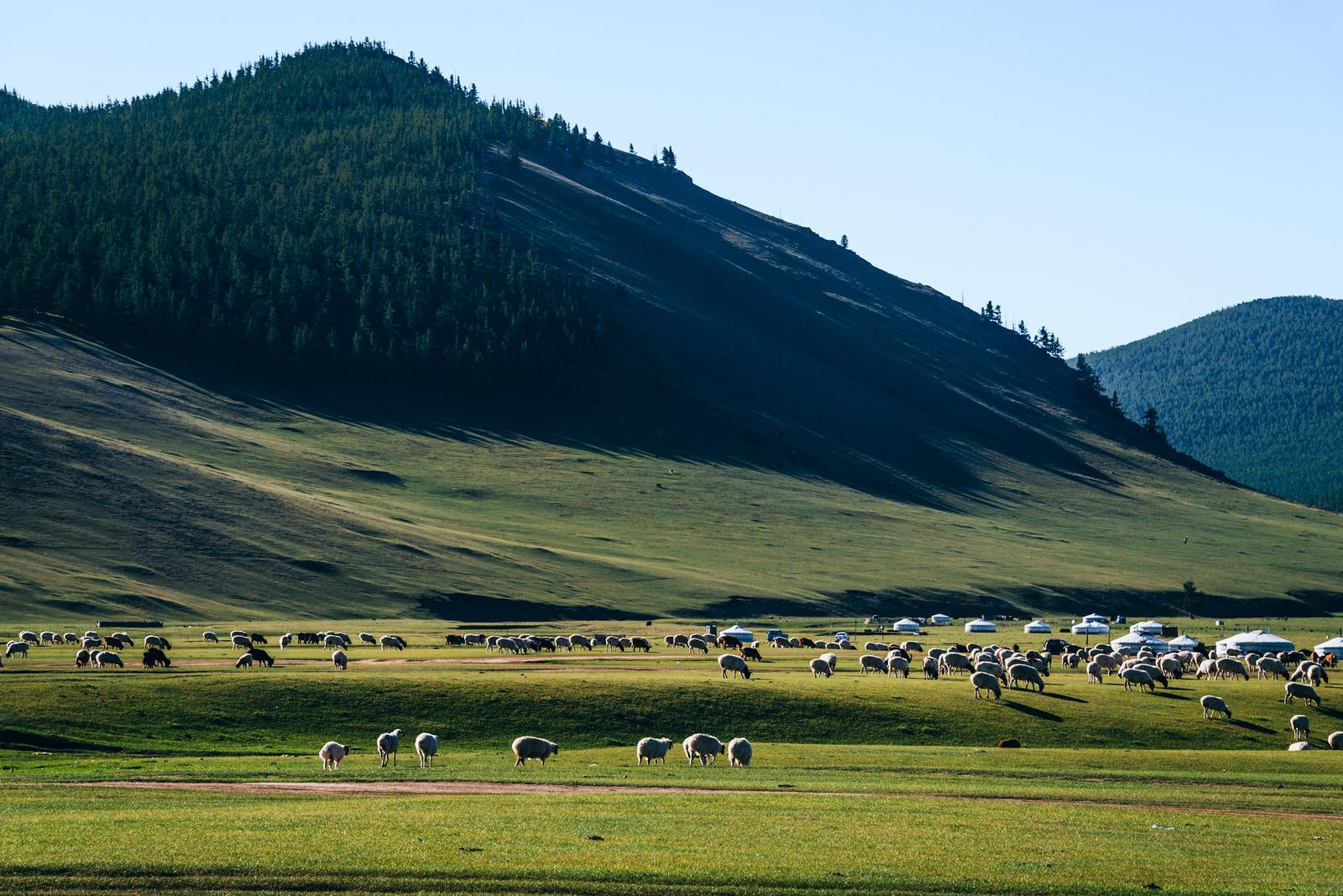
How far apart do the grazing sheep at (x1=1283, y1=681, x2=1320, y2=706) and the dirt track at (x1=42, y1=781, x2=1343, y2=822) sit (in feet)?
92.0

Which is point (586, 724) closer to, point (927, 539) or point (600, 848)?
point (600, 848)

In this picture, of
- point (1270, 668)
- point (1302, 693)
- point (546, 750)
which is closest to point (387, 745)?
point (546, 750)

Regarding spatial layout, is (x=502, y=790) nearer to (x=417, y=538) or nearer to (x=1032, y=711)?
(x=1032, y=711)

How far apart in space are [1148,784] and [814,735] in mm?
14850

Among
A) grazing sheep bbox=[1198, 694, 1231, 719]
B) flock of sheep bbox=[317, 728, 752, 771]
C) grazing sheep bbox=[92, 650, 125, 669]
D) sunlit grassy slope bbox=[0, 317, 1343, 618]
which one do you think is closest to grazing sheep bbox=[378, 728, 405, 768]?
flock of sheep bbox=[317, 728, 752, 771]

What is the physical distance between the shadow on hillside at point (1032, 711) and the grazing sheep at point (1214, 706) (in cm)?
662

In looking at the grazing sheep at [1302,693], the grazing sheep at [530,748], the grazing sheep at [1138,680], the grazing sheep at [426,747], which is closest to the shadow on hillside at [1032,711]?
the grazing sheep at [1138,680]

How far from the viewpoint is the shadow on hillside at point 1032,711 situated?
53.9 meters

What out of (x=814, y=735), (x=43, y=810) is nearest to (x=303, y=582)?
(x=814, y=735)

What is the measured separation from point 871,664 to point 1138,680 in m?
13.5

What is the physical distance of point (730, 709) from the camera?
176ft

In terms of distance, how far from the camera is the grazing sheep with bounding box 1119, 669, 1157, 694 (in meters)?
62.2

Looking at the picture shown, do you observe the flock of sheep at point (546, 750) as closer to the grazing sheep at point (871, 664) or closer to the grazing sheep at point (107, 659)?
the grazing sheep at point (107, 659)

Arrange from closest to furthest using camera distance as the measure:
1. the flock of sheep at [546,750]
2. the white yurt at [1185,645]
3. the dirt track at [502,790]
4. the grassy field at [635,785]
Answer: the grassy field at [635,785], the dirt track at [502,790], the flock of sheep at [546,750], the white yurt at [1185,645]
